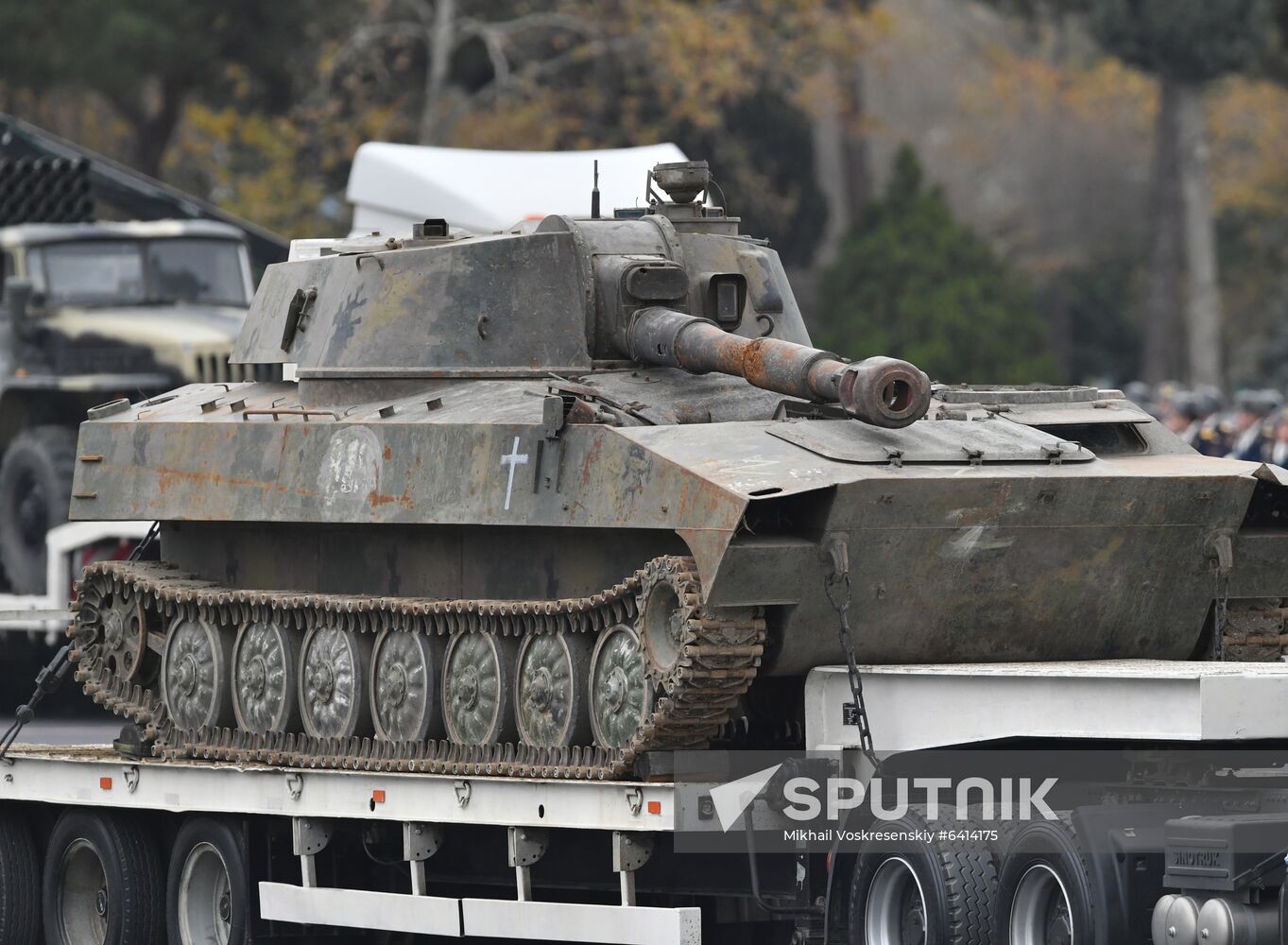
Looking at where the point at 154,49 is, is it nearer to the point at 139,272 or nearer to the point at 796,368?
the point at 139,272

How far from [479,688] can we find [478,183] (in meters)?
13.6

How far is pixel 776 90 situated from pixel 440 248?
28.9 m

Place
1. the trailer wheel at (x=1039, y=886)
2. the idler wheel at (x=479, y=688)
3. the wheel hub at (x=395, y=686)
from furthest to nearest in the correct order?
the wheel hub at (x=395, y=686), the idler wheel at (x=479, y=688), the trailer wheel at (x=1039, y=886)

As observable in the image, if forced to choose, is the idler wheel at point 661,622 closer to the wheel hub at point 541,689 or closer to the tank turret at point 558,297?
the wheel hub at point 541,689

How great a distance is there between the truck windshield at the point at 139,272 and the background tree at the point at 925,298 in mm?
15425

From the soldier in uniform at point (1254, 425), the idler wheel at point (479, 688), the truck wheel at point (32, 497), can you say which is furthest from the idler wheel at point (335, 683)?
the truck wheel at point (32, 497)

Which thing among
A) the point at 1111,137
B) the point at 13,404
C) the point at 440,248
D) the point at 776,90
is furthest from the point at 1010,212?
the point at 440,248

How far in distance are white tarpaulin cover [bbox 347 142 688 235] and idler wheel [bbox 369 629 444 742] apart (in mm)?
12115

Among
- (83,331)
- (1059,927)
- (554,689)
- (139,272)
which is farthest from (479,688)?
(139,272)

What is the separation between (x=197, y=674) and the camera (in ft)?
49.7

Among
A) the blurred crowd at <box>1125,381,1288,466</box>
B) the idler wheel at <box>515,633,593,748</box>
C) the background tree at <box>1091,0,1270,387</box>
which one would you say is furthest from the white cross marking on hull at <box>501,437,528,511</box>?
the background tree at <box>1091,0,1270,387</box>

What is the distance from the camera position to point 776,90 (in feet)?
142

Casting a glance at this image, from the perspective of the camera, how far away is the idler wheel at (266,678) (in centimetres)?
1458

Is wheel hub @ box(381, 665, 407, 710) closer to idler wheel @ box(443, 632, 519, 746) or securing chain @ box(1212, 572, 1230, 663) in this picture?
idler wheel @ box(443, 632, 519, 746)
